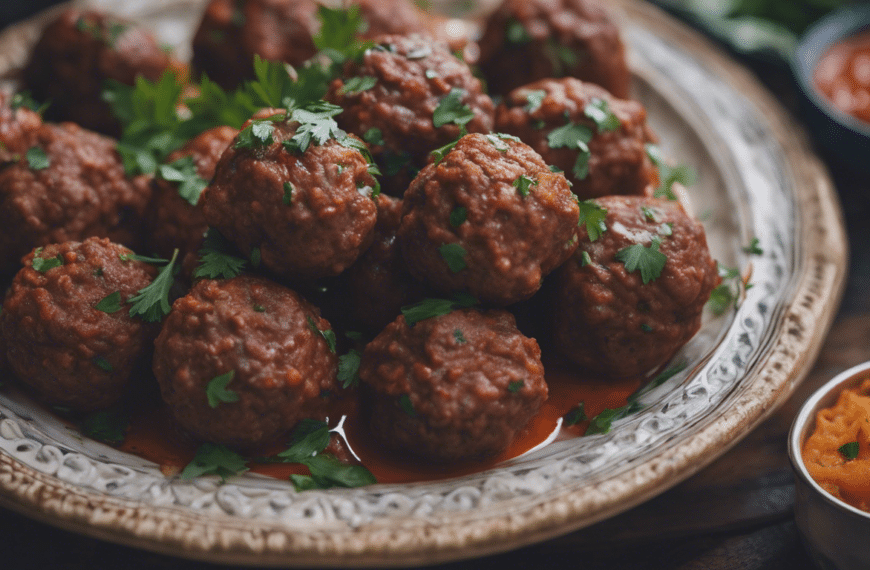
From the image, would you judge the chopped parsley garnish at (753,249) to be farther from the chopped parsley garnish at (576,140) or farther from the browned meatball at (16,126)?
the browned meatball at (16,126)

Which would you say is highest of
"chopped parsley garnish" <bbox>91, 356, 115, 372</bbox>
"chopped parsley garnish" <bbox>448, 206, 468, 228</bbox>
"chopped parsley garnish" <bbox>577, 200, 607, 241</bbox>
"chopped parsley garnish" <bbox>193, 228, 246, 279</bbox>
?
"chopped parsley garnish" <bbox>448, 206, 468, 228</bbox>

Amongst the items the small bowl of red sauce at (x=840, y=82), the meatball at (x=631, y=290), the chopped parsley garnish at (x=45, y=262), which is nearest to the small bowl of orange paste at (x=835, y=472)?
the meatball at (x=631, y=290)

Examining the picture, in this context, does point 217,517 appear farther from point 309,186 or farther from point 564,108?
point 564,108

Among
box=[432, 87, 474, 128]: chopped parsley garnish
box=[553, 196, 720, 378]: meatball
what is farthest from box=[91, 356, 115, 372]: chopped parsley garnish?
box=[553, 196, 720, 378]: meatball

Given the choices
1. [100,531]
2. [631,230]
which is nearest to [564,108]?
[631,230]

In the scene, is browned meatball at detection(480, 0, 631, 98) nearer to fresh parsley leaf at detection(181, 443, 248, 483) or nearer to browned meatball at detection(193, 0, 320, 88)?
browned meatball at detection(193, 0, 320, 88)

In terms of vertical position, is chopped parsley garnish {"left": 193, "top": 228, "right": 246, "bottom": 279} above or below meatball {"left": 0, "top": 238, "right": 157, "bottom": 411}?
above

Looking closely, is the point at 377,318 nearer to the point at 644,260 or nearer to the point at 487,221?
the point at 487,221

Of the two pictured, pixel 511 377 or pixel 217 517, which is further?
pixel 511 377
